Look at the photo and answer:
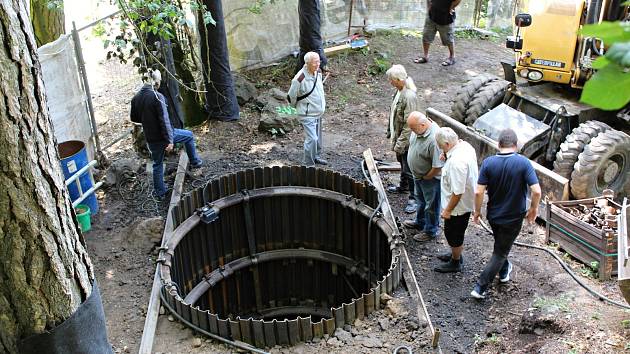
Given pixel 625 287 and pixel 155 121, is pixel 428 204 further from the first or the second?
pixel 155 121

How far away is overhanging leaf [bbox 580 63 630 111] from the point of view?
1.00 m

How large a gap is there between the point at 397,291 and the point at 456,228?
36.8 inches

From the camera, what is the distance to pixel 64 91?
25.7 feet

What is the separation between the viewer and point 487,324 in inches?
232

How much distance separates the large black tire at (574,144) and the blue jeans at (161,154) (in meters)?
4.75

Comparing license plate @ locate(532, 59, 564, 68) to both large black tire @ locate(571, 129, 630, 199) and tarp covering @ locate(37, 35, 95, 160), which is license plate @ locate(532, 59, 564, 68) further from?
tarp covering @ locate(37, 35, 95, 160)

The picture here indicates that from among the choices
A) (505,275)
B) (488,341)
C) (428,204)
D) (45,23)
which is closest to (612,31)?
(488,341)

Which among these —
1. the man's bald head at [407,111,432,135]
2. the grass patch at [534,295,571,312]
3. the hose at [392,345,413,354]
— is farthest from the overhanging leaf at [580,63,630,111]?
the man's bald head at [407,111,432,135]

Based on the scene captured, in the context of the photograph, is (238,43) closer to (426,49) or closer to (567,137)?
(426,49)

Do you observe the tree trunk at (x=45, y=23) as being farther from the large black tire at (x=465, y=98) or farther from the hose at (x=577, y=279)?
the hose at (x=577, y=279)

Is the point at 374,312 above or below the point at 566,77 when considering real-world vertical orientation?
below

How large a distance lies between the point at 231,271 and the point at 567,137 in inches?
183

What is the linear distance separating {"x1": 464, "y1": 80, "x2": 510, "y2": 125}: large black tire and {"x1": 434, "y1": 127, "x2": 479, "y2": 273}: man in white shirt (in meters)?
2.76

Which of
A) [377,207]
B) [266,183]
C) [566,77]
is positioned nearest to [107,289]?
[266,183]
